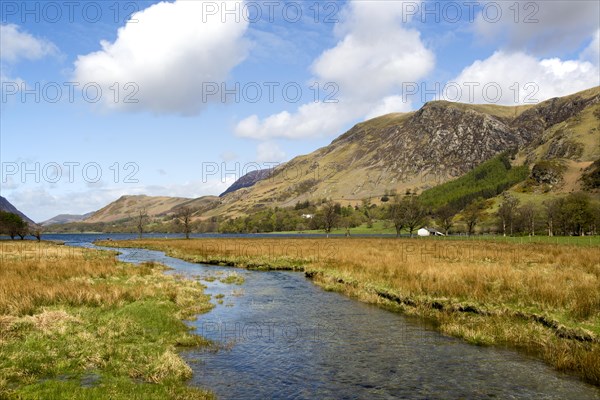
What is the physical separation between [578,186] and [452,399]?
21795 centimetres

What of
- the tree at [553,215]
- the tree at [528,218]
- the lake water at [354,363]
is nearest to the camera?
the lake water at [354,363]

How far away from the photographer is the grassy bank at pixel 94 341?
10.8m

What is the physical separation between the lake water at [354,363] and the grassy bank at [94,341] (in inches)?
51.8

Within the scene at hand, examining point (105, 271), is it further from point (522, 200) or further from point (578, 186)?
point (578, 186)

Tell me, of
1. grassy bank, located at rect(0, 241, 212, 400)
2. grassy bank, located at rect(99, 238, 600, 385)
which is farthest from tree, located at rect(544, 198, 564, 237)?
grassy bank, located at rect(0, 241, 212, 400)

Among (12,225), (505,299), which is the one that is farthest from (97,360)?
(12,225)

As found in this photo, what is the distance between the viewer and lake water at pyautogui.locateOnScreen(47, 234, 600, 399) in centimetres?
1204

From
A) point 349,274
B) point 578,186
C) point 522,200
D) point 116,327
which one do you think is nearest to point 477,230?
point 522,200

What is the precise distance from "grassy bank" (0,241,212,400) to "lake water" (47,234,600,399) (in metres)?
1.32

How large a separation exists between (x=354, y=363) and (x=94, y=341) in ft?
31.3

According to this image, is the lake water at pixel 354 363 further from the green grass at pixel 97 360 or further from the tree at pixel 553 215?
the tree at pixel 553 215

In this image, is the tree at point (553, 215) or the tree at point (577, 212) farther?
the tree at point (553, 215)

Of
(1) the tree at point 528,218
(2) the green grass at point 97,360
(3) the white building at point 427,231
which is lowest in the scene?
(3) the white building at point 427,231

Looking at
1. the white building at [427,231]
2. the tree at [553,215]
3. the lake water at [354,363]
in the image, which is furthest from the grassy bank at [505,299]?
the white building at [427,231]
